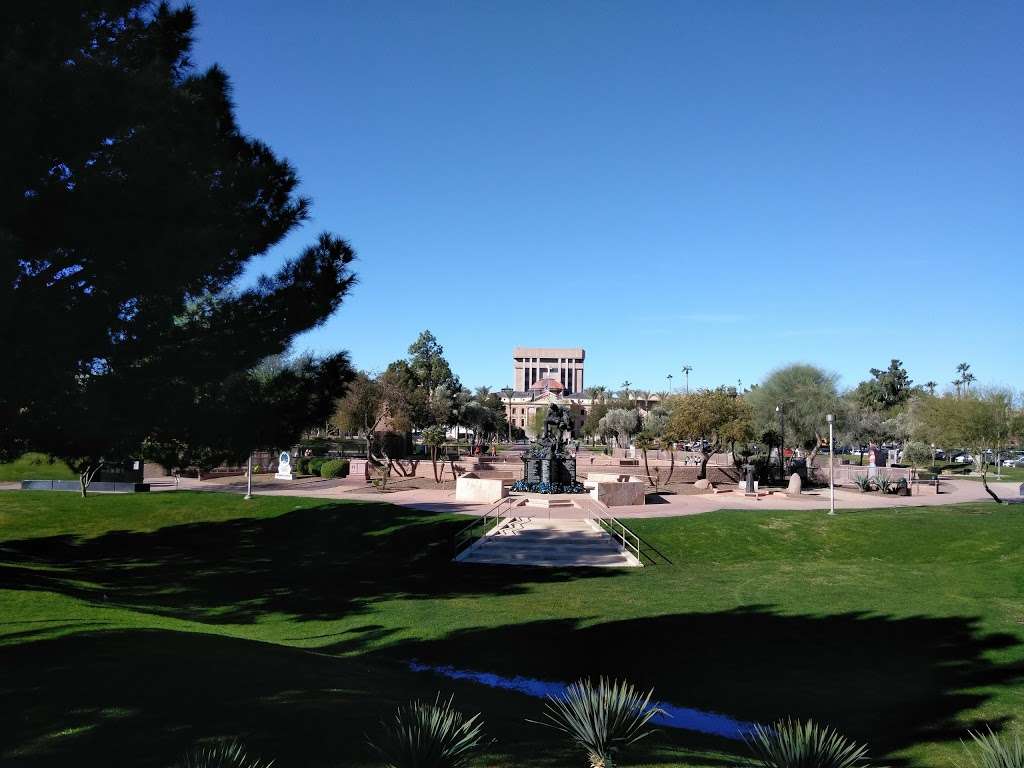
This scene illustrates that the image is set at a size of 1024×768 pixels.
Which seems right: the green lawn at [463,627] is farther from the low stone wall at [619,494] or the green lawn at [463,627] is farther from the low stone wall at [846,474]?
the low stone wall at [846,474]

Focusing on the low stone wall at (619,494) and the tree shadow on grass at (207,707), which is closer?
the tree shadow on grass at (207,707)

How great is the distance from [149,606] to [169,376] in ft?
26.8

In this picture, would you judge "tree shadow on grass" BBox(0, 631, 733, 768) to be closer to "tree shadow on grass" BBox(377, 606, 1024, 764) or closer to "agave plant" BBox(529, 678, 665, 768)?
"agave plant" BBox(529, 678, 665, 768)

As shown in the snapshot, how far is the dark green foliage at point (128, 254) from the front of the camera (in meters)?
8.45

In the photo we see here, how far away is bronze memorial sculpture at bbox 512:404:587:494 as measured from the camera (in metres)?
30.1

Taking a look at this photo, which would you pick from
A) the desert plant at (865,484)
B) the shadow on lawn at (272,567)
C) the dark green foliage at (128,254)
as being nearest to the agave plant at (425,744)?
the dark green foliage at (128,254)

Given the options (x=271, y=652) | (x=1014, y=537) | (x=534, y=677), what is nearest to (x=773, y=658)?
(x=534, y=677)

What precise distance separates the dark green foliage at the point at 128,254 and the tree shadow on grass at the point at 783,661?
555cm

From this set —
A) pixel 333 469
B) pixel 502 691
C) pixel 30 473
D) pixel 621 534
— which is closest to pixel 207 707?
pixel 502 691

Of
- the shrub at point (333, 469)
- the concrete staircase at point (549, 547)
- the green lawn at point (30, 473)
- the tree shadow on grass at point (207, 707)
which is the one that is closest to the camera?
the tree shadow on grass at point (207, 707)

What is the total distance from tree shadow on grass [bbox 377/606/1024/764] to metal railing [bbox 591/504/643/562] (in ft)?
21.0

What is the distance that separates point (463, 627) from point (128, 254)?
8536 mm

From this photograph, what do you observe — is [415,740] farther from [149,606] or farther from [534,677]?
[149,606]

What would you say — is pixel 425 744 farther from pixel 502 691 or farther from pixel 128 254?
pixel 128 254
